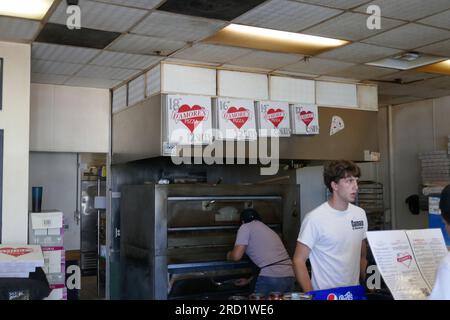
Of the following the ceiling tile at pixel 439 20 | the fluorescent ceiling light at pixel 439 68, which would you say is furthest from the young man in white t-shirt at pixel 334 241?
the fluorescent ceiling light at pixel 439 68

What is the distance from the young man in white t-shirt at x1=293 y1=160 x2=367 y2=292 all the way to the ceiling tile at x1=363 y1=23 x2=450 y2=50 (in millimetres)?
1547

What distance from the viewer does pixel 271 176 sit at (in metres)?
6.27

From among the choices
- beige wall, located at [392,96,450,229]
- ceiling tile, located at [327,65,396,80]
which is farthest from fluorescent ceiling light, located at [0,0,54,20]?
beige wall, located at [392,96,450,229]

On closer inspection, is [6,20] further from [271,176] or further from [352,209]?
[271,176]

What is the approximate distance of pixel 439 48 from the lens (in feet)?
14.8

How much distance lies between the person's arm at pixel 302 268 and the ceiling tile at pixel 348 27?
1.72 m

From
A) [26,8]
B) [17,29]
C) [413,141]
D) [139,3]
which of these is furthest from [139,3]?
[413,141]

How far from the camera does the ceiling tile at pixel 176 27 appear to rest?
362 centimetres

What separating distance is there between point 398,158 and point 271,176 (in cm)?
220

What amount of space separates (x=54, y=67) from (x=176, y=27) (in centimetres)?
172

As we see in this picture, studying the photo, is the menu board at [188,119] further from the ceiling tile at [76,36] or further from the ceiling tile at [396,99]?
the ceiling tile at [396,99]

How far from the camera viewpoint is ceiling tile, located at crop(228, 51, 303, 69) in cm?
457

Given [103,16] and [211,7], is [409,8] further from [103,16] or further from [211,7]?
[103,16]

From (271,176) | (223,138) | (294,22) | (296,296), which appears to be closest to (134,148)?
(223,138)
